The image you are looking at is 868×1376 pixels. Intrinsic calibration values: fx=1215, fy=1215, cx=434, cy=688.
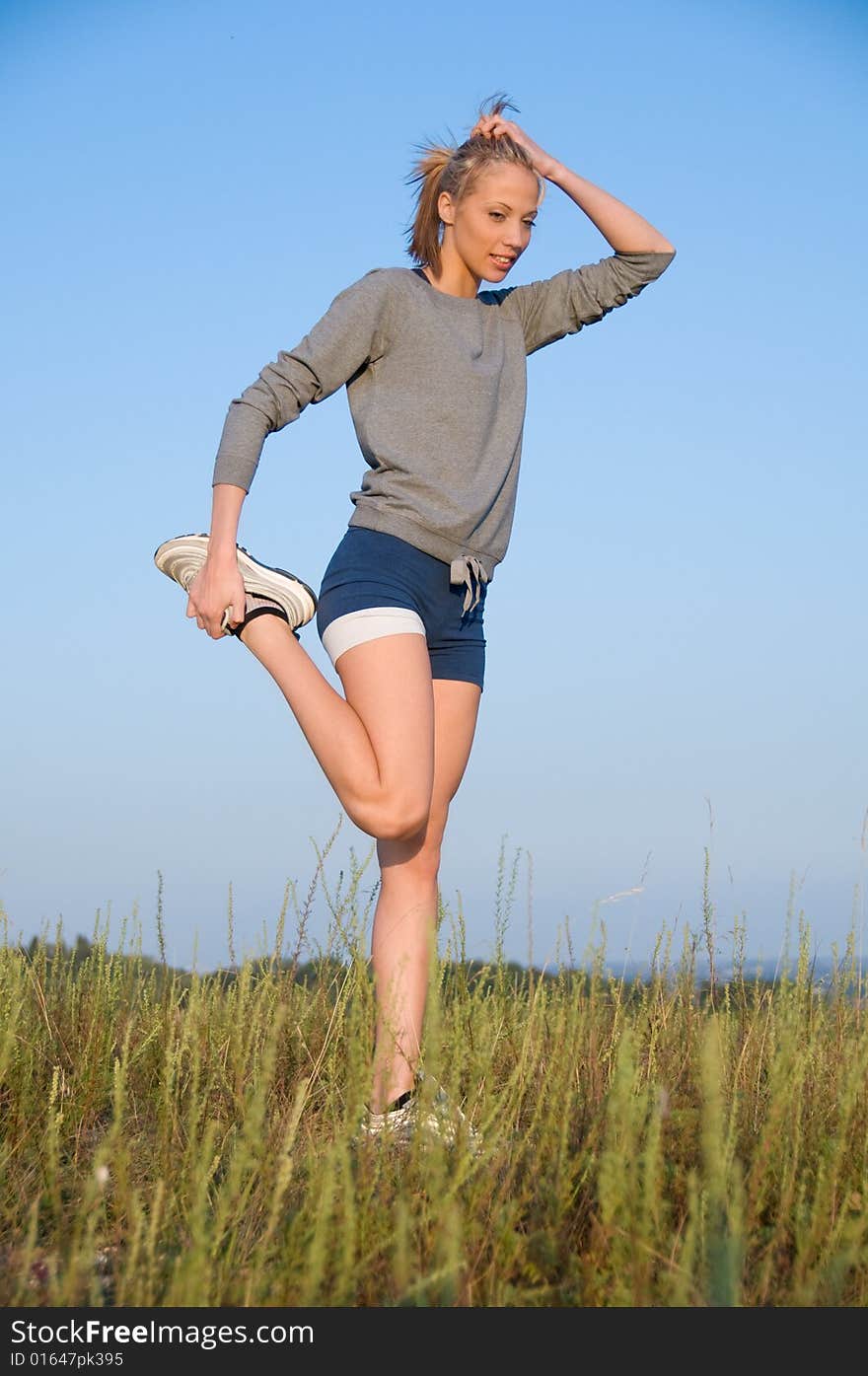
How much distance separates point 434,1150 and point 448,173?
9.51 ft

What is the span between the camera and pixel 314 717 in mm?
3324

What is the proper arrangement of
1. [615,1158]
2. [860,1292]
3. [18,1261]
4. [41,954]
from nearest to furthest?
[615,1158]
[860,1292]
[18,1261]
[41,954]

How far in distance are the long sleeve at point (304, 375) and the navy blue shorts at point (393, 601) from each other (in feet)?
1.22

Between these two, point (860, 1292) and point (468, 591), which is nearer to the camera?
point (860, 1292)

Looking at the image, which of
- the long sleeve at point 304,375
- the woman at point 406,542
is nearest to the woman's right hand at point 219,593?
the woman at point 406,542

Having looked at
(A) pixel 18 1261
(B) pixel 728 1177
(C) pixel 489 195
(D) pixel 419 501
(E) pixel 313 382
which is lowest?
(A) pixel 18 1261

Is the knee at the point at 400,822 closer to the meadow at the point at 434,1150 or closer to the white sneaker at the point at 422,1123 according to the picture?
the meadow at the point at 434,1150

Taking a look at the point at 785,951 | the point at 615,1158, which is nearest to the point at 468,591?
the point at 785,951

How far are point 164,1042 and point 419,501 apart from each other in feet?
6.32

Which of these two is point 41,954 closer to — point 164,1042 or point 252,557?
point 164,1042

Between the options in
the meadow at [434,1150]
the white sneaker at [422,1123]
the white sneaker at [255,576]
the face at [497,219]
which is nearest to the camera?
the meadow at [434,1150]

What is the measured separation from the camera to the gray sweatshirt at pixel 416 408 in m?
3.48

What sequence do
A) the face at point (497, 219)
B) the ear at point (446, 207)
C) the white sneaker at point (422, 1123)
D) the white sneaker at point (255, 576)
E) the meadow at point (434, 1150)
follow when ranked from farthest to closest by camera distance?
the ear at point (446, 207) → the face at point (497, 219) → the white sneaker at point (255, 576) → the white sneaker at point (422, 1123) → the meadow at point (434, 1150)

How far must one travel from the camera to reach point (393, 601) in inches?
132
